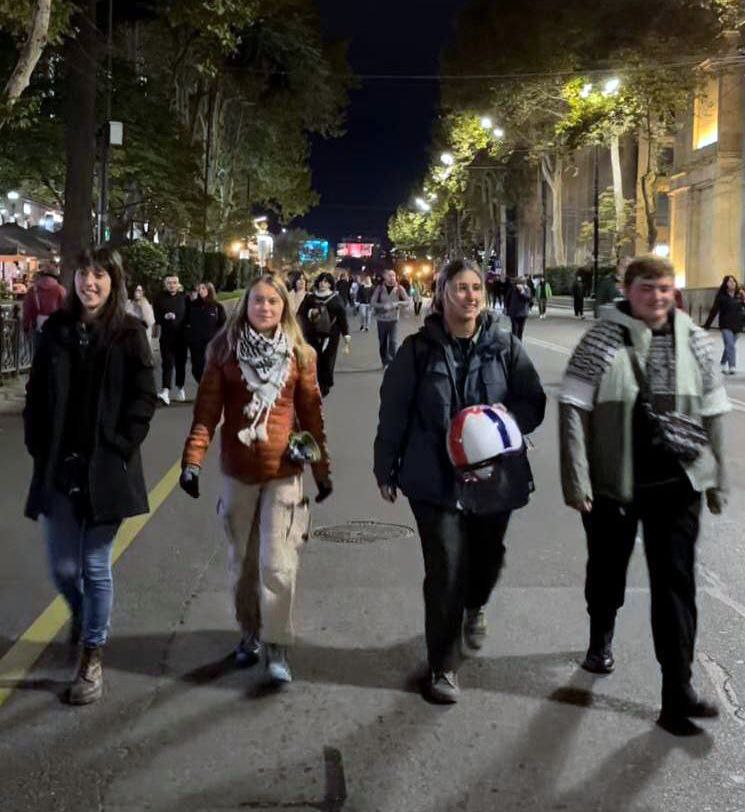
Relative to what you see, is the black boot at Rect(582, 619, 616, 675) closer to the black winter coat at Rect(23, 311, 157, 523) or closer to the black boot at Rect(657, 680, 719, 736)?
the black boot at Rect(657, 680, 719, 736)

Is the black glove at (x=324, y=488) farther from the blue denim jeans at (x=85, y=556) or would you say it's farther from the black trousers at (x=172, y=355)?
the black trousers at (x=172, y=355)

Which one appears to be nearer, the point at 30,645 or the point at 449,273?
the point at 449,273

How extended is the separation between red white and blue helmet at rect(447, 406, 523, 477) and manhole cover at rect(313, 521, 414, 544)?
2.97m

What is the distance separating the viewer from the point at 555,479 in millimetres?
9414

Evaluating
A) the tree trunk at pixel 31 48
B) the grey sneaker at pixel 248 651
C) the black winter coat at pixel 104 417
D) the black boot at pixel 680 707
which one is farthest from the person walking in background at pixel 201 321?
the black boot at pixel 680 707

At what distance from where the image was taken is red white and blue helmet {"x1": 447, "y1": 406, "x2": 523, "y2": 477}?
4207 mm

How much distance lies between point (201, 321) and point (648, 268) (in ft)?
34.2

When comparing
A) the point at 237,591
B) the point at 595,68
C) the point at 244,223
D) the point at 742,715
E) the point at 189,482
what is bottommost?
the point at 742,715

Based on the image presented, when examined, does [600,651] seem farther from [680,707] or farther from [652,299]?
[652,299]

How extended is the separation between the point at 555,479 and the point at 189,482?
543cm

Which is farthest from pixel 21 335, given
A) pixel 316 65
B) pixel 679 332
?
pixel 316 65

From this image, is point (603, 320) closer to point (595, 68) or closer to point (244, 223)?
point (595, 68)

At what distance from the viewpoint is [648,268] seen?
13.8 ft

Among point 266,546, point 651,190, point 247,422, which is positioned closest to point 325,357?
point 247,422
